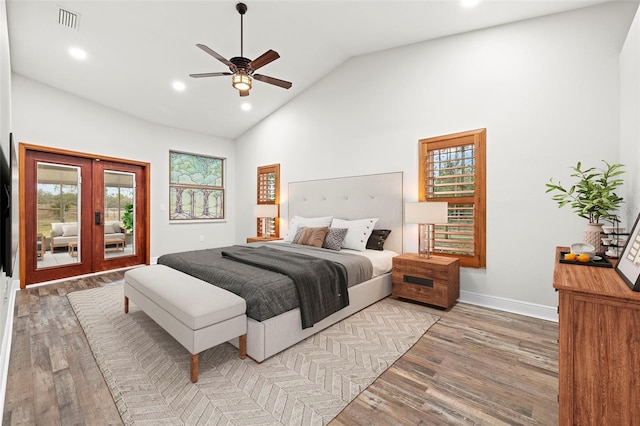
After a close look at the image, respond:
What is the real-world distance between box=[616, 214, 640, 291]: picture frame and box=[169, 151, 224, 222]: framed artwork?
6.37m

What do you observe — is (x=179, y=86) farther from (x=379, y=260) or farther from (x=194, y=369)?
(x=194, y=369)

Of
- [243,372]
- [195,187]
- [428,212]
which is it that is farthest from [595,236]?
[195,187]

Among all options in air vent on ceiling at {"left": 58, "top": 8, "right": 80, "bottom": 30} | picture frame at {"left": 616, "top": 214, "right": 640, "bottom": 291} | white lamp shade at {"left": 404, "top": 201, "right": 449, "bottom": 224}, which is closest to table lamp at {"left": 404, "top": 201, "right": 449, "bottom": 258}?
white lamp shade at {"left": 404, "top": 201, "right": 449, "bottom": 224}

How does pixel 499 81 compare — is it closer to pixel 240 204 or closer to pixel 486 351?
pixel 486 351

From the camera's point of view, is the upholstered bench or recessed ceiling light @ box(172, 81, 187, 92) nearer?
the upholstered bench

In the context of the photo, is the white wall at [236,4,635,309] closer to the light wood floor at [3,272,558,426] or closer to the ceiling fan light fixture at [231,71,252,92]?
the light wood floor at [3,272,558,426]

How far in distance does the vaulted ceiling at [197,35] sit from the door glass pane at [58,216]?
131 cm

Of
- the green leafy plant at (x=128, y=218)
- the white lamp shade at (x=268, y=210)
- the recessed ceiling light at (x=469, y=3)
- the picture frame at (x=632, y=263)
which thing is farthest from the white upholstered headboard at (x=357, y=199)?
the green leafy plant at (x=128, y=218)

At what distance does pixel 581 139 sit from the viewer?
2721 millimetres

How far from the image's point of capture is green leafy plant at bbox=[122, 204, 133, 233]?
517 cm

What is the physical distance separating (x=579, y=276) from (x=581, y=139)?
215 cm

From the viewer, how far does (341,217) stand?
178 inches

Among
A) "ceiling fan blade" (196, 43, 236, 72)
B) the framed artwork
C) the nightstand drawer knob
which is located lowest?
the nightstand drawer knob

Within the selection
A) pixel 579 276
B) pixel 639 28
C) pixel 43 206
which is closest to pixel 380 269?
pixel 579 276
